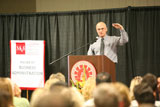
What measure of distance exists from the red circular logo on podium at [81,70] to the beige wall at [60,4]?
3.63 metres

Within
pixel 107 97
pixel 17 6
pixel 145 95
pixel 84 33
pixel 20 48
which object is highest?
pixel 17 6

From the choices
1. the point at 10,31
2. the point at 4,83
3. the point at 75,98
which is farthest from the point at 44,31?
the point at 75,98

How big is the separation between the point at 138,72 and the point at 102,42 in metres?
2.23

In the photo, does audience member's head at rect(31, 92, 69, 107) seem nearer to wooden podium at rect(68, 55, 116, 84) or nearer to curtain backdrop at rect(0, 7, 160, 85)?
wooden podium at rect(68, 55, 116, 84)

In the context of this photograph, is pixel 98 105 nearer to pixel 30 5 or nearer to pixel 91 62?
pixel 91 62

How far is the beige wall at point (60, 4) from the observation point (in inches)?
278

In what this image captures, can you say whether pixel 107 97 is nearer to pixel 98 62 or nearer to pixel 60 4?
pixel 98 62

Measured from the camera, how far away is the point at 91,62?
3.90 metres

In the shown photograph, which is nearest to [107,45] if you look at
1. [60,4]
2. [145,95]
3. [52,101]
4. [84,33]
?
[84,33]

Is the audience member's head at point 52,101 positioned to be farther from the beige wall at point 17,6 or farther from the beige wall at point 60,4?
the beige wall at point 17,6

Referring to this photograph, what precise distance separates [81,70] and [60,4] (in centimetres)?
404

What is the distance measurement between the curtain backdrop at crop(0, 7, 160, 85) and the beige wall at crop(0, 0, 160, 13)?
0.41 metres

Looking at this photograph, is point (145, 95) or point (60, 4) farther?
point (60, 4)

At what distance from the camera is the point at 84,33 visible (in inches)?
277
